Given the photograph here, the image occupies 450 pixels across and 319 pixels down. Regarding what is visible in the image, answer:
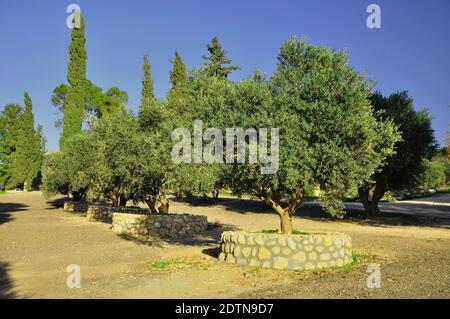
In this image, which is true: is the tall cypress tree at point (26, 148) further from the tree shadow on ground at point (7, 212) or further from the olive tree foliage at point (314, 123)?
the olive tree foliage at point (314, 123)

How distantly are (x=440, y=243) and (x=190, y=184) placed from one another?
12924mm

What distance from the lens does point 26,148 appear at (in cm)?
7381

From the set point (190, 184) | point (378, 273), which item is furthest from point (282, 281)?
point (190, 184)

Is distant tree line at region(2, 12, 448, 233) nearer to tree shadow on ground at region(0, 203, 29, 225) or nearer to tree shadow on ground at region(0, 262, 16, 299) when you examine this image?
tree shadow on ground at region(0, 262, 16, 299)

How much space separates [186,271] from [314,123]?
6485 millimetres

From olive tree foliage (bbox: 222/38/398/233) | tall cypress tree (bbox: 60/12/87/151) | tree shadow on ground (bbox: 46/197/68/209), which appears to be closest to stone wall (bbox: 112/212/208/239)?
olive tree foliage (bbox: 222/38/398/233)

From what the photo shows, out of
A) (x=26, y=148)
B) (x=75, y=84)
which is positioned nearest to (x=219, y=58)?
(x=75, y=84)

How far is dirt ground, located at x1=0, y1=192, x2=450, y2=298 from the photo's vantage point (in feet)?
31.5

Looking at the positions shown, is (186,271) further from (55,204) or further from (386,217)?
(55,204)

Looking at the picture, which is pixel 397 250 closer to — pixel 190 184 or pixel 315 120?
pixel 315 120

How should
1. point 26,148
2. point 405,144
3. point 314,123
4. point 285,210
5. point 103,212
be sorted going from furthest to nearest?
point 26,148
point 103,212
point 405,144
point 285,210
point 314,123

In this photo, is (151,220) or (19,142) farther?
(19,142)

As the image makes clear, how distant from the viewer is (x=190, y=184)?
17625 mm

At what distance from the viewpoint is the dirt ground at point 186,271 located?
960 cm
